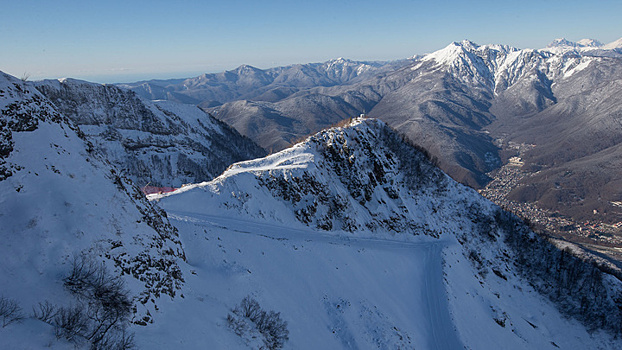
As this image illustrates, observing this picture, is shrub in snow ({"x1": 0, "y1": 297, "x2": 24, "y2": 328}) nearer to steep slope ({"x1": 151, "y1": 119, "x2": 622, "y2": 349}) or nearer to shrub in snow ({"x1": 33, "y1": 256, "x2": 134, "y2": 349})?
shrub in snow ({"x1": 33, "y1": 256, "x2": 134, "y2": 349})

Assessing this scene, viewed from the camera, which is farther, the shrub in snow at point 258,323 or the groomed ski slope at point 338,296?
the groomed ski slope at point 338,296

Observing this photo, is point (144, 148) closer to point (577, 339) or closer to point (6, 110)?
point (6, 110)

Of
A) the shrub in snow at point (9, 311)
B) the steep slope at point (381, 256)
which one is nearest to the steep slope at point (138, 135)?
the steep slope at point (381, 256)

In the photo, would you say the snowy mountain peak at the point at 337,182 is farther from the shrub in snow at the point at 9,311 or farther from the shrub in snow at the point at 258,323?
the shrub in snow at the point at 9,311

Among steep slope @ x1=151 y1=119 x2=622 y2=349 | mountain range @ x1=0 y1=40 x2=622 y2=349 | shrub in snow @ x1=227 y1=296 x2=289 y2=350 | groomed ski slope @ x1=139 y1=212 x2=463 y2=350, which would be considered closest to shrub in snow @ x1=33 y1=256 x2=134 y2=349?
mountain range @ x1=0 y1=40 x2=622 y2=349

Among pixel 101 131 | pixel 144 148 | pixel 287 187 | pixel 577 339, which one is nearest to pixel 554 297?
pixel 577 339

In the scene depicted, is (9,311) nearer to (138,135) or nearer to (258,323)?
(258,323)

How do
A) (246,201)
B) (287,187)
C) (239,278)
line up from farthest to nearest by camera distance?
(287,187) < (246,201) < (239,278)
